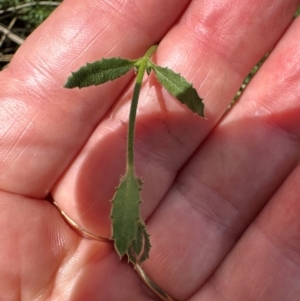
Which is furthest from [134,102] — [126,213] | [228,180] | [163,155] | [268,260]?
[268,260]

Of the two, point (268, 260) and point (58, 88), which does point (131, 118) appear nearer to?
point (58, 88)

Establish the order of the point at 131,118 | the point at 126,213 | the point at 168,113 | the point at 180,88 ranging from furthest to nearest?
the point at 168,113, the point at 180,88, the point at 131,118, the point at 126,213

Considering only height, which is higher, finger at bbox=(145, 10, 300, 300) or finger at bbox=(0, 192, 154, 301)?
finger at bbox=(145, 10, 300, 300)

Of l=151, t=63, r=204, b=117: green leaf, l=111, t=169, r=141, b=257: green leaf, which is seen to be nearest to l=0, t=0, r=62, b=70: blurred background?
l=151, t=63, r=204, b=117: green leaf

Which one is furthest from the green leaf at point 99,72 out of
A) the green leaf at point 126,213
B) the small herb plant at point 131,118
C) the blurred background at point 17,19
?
the blurred background at point 17,19

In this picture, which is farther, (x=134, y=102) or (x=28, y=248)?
(x=28, y=248)

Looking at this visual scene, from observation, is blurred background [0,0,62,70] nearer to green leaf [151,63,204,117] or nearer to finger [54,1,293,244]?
finger [54,1,293,244]

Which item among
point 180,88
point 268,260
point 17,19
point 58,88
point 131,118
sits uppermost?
point 180,88

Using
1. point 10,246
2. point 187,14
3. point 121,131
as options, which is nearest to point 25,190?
point 10,246
